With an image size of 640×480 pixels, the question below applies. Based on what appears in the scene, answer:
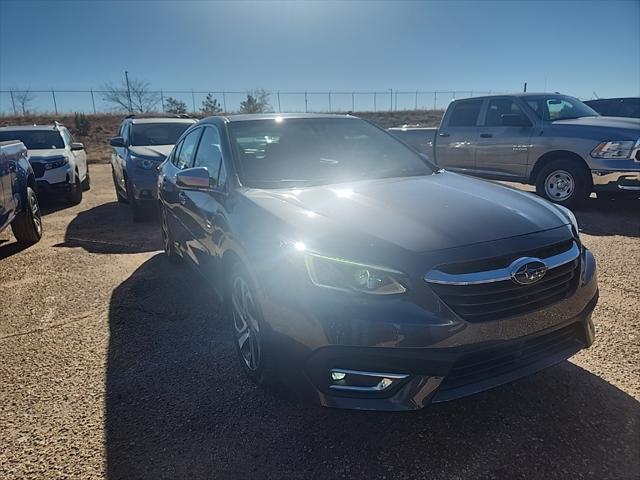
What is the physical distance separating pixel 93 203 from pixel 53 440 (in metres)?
8.35

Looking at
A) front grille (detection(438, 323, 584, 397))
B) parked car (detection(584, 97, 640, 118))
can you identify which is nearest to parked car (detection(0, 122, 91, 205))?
front grille (detection(438, 323, 584, 397))

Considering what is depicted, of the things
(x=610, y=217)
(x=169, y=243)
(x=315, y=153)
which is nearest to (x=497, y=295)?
(x=315, y=153)

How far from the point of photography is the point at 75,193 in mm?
9320

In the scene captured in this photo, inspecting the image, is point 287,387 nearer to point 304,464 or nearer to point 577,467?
point 304,464

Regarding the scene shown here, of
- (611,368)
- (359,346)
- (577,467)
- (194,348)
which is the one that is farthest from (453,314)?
(194,348)

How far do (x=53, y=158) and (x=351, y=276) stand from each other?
8.70 meters

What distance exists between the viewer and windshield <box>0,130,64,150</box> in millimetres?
9570

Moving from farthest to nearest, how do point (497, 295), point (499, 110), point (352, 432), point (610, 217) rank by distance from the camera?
point (499, 110)
point (610, 217)
point (352, 432)
point (497, 295)

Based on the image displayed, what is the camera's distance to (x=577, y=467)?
6.66ft

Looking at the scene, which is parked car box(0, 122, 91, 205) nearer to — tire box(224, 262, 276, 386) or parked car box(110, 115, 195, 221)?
parked car box(110, 115, 195, 221)

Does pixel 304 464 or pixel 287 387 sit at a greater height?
pixel 287 387

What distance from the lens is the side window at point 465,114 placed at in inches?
331

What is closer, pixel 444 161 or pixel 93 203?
pixel 444 161

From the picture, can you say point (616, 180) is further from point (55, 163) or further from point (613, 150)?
point (55, 163)
